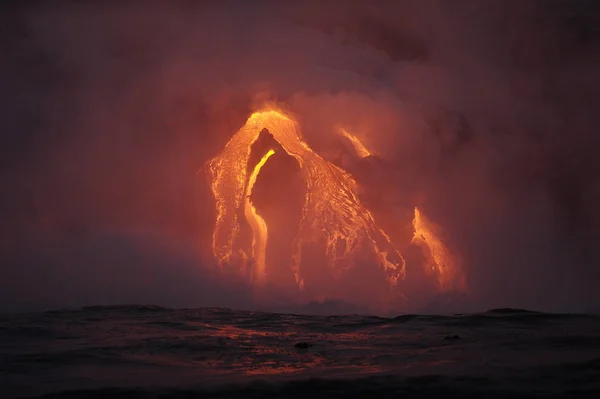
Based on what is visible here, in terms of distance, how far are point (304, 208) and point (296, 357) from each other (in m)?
9.17

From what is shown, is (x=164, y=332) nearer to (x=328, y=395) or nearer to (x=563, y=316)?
(x=328, y=395)

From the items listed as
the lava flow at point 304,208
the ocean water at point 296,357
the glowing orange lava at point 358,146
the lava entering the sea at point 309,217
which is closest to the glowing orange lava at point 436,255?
the lava entering the sea at point 309,217

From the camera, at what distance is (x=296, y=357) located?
11289mm

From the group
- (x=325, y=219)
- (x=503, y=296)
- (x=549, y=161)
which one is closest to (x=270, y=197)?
(x=325, y=219)

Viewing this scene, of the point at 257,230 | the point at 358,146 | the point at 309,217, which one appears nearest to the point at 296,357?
the point at 309,217

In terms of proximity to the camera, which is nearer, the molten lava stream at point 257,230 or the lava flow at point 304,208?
the lava flow at point 304,208

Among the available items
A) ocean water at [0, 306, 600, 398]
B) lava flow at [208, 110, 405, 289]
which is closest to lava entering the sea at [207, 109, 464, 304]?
lava flow at [208, 110, 405, 289]

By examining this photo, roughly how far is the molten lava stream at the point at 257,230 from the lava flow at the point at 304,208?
0.09 ft

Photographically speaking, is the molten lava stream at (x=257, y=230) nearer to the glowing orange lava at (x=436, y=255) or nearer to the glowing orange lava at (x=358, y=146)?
the glowing orange lava at (x=358, y=146)

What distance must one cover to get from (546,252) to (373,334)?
31.6ft

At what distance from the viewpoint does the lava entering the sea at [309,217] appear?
65.1 feet

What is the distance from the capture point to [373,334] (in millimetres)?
14344

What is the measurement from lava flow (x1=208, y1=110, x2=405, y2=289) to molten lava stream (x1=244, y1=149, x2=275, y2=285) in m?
0.03

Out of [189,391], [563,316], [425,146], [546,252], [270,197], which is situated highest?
[425,146]
